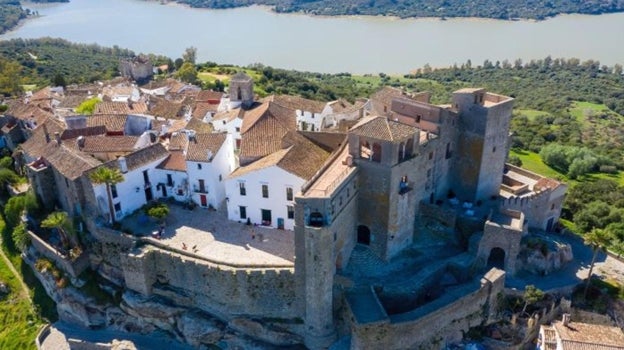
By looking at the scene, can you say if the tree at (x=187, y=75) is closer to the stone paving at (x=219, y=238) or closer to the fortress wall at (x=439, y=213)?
the stone paving at (x=219, y=238)

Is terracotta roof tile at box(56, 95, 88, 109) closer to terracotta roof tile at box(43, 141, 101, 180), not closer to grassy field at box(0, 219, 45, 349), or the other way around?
terracotta roof tile at box(43, 141, 101, 180)

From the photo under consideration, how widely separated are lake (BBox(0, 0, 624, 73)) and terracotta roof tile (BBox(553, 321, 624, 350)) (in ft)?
270

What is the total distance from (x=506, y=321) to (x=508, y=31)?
131m

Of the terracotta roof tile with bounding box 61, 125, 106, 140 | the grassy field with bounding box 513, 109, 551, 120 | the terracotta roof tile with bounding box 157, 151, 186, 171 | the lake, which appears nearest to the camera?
the terracotta roof tile with bounding box 157, 151, 186, 171

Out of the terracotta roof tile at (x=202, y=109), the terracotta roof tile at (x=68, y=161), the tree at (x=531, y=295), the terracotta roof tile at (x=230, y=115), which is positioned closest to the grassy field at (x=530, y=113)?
the terracotta roof tile at (x=202, y=109)

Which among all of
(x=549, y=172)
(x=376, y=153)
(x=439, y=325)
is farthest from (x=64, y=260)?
(x=549, y=172)

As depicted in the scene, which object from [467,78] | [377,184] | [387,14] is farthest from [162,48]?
[377,184]

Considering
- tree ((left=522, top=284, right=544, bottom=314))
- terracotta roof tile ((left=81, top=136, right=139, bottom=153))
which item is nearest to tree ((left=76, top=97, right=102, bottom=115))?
terracotta roof tile ((left=81, top=136, right=139, bottom=153))

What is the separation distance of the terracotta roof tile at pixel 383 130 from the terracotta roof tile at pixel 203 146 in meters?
9.66

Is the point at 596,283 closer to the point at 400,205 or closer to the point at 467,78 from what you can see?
the point at 400,205

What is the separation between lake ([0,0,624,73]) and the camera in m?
111

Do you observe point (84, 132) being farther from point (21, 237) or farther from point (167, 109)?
point (21, 237)

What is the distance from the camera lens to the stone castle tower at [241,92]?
136ft

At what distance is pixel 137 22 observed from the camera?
507 ft
